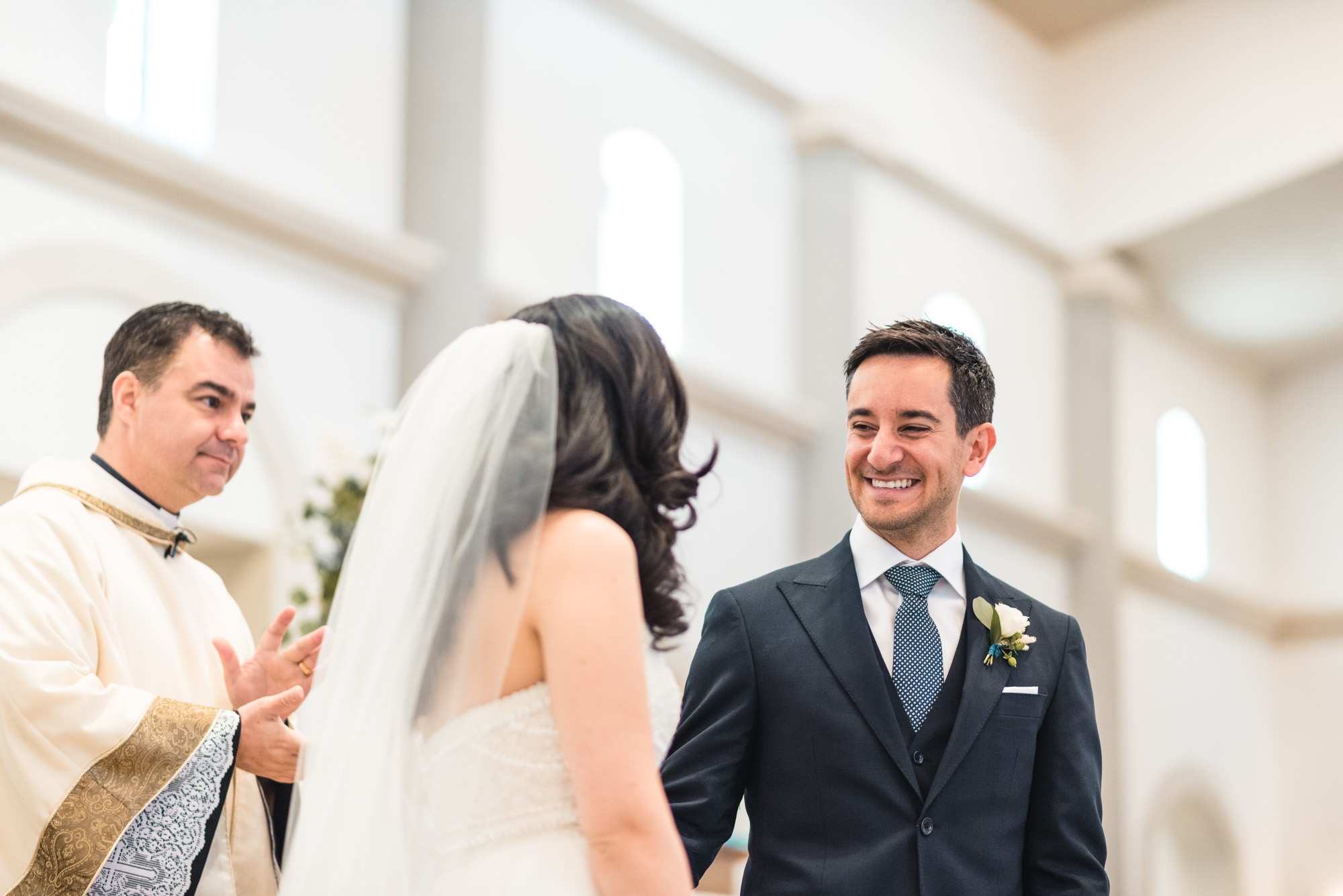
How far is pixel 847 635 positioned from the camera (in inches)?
118

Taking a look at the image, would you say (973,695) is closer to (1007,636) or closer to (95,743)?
(1007,636)

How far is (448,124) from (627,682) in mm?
6752

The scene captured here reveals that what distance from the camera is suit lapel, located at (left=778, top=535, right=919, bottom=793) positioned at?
287 centimetres

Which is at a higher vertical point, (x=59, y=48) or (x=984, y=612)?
(x=59, y=48)

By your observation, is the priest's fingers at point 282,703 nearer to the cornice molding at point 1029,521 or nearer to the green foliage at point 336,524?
the green foliage at point 336,524

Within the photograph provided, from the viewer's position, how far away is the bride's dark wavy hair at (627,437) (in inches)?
91.8

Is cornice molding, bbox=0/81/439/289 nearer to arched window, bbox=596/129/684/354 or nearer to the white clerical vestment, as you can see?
arched window, bbox=596/129/684/354

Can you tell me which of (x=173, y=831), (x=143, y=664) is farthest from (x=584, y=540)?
(x=143, y=664)

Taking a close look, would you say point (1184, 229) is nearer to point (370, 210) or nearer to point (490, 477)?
point (370, 210)

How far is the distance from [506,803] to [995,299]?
11.2 meters

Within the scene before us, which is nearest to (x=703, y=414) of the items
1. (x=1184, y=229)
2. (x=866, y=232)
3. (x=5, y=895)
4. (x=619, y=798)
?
(x=866, y=232)

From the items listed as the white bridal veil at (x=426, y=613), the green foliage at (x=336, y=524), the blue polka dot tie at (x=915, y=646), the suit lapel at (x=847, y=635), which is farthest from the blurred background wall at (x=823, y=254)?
the white bridal veil at (x=426, y=613)

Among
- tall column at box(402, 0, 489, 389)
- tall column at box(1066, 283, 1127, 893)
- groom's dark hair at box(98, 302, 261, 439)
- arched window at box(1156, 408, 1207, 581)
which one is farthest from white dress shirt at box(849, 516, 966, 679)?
arched window at box(1156, 408, 1207, 581)

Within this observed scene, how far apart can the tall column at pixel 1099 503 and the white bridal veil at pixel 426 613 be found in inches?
446
